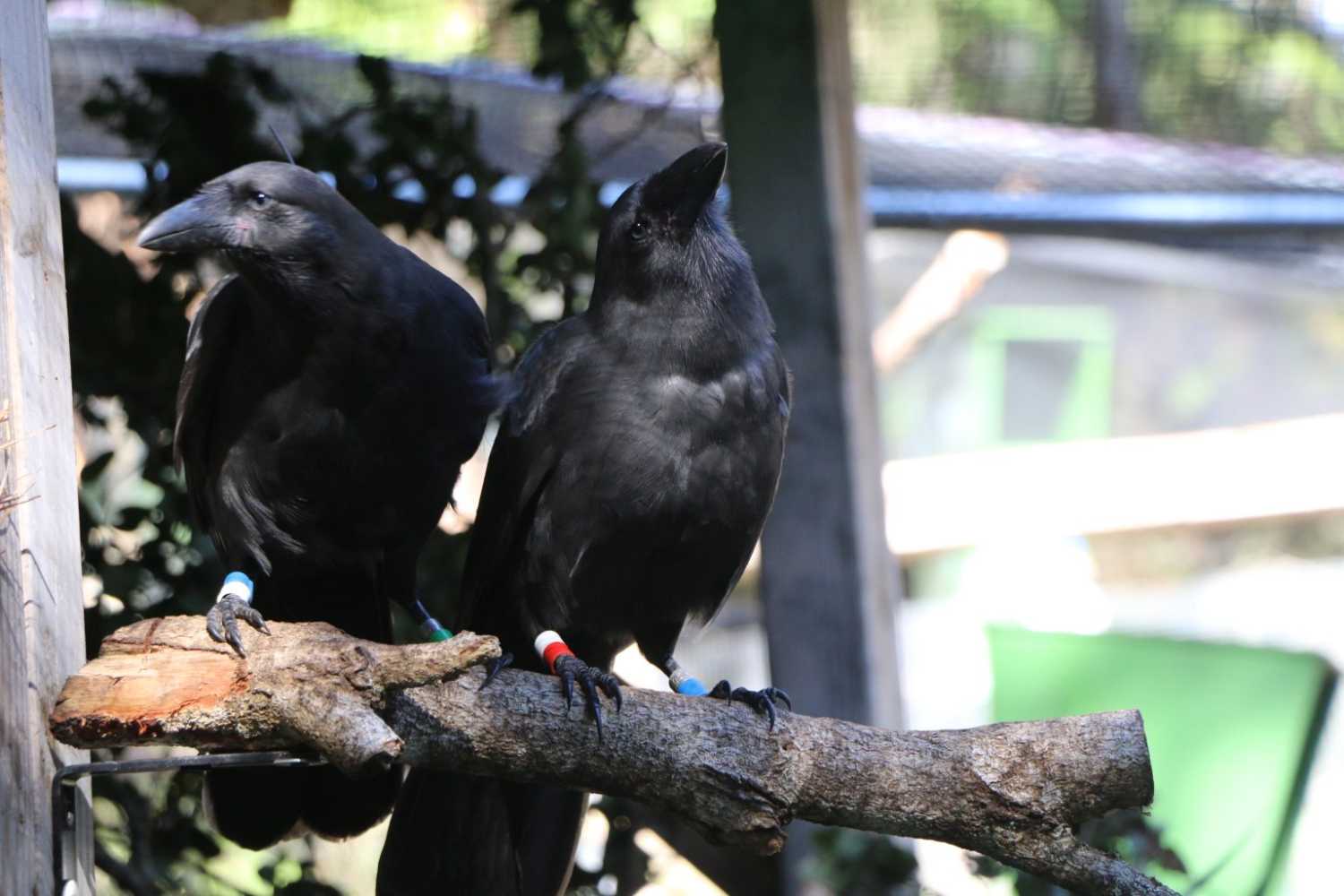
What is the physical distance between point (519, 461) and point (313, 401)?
0.34 m

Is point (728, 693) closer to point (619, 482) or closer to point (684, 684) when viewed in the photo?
point (684, 684)

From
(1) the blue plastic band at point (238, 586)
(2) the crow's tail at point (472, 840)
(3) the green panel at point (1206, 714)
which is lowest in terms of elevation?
(3) the green panel at point (1206, 714)

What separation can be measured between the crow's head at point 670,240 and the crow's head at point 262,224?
0.43m

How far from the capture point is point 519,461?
2.38 meters

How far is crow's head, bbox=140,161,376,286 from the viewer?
2240 mm

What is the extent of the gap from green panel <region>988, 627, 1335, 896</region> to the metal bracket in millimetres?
1917

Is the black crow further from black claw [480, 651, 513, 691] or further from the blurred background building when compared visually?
the blurred background building

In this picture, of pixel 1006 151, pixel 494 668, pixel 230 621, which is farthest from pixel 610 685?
pixel 1006 151

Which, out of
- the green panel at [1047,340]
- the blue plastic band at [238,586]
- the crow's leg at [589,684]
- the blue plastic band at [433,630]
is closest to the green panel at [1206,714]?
the blue plastic band at [433,630]

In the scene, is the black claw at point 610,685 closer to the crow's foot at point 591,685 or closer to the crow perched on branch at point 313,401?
the crow's foot at point 591,685

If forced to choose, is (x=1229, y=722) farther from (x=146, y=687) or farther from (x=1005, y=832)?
(x=146, y=687)

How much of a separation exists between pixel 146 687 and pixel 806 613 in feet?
4.88

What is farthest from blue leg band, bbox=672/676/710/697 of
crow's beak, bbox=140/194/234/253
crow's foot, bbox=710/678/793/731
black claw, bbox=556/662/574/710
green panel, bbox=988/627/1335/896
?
green panel, bbox=988/627/1335/896

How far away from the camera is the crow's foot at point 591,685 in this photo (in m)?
1.89
